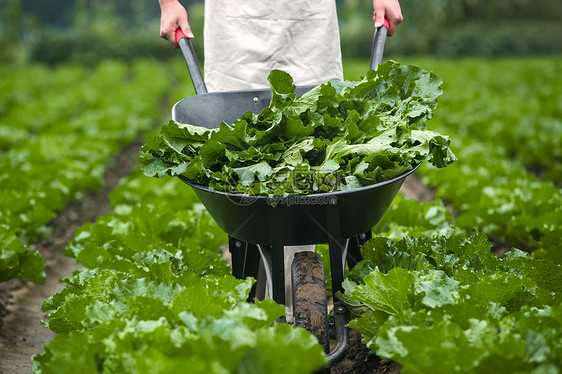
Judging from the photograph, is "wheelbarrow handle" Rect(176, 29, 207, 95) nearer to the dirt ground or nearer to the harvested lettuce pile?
the harvested lettuce pile

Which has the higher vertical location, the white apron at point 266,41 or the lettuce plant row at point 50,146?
the white apron at point 266,41

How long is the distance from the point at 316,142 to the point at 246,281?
2.19 feet

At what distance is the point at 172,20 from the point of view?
334 centimetres

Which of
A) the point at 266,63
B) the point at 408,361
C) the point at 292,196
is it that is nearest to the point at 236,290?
the point at 292,196

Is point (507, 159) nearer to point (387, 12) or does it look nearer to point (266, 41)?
point (387, 12)

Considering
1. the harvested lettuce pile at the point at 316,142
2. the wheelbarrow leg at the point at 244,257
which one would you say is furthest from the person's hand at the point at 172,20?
the wheelbarrow leg at the point at 244,257

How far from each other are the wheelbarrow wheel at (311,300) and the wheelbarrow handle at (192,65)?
115cm

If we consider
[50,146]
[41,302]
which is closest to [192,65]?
[41,302]

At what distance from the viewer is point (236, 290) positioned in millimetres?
2377

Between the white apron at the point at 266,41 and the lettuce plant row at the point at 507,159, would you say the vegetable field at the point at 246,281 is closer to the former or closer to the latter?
the lettuce plant row at the point at 507,159

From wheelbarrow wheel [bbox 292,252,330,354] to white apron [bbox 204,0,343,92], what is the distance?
1.30 metres

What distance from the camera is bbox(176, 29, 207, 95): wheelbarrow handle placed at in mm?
3199

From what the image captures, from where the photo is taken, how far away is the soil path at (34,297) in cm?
353

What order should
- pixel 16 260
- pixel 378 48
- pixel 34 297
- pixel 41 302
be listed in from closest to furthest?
pixel 378 48 < pixel 16 260 < pixel 41 302 < pixel 34 297
